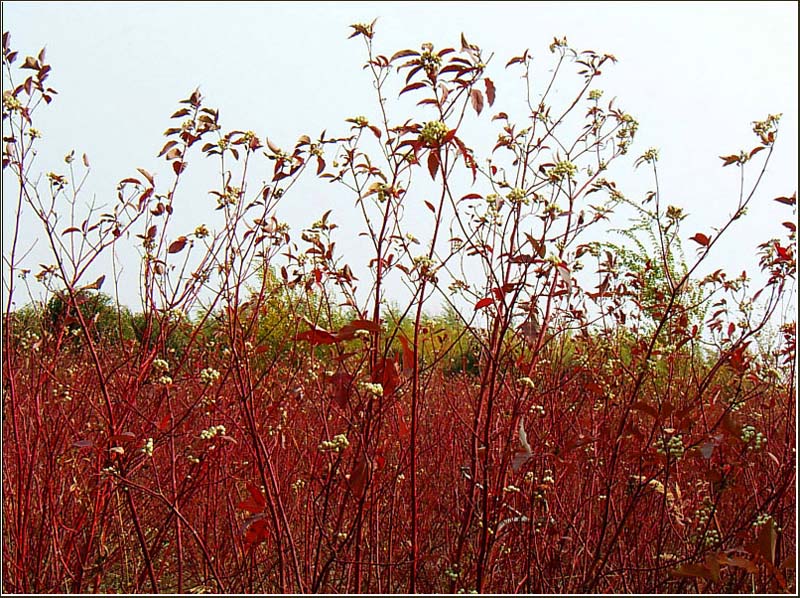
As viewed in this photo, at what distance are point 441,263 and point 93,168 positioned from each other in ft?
4.55

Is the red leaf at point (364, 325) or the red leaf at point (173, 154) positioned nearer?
the red leaf at point (364, 325)

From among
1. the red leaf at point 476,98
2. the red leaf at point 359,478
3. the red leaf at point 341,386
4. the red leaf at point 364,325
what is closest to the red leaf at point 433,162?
the red leaf at point 476,98

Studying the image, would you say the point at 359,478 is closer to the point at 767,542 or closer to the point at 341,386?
the point at 341,386

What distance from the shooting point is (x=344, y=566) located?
8.36 ft

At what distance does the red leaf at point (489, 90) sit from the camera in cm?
158

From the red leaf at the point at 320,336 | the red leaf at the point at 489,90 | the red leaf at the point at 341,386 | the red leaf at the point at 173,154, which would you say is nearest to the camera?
the red leaf at the point at 320,336

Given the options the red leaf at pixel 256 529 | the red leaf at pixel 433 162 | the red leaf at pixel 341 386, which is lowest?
the red leaf at pixel 256 529

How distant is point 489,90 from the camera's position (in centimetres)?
159

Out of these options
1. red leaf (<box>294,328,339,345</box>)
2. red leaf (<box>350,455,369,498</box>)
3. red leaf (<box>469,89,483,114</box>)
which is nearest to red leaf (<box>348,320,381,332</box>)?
red leaf (<box>294,328,339,345</box>)

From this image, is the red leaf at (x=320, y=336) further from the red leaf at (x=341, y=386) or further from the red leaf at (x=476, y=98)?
the red leaf at (x=476, y=98)

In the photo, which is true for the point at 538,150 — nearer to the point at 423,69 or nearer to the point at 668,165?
the point at 423,69

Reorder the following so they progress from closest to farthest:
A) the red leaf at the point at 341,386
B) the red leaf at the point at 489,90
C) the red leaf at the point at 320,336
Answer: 1. the red leaf at the point at 320,336
2. the red leaf at the point at 341,386
3. the red leaf at the point at 489,90

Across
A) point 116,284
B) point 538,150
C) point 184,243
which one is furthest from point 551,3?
point 116,284

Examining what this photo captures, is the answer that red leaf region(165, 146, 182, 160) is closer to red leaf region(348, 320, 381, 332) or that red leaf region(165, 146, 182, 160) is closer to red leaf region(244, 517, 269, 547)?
red leaf region(348, 320, 381, 332)
